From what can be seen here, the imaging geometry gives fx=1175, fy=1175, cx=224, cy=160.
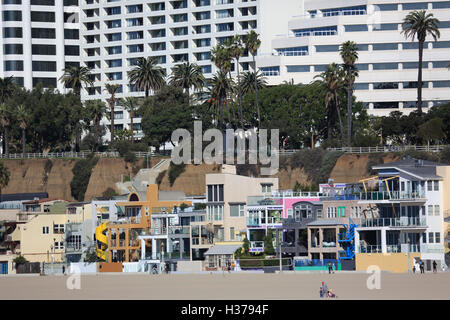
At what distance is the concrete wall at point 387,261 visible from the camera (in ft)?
292

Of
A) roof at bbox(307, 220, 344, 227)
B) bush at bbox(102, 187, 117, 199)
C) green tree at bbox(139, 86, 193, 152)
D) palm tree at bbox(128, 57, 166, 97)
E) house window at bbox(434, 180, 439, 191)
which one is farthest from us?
palm tree at bbox(128, 57, 166, 97)

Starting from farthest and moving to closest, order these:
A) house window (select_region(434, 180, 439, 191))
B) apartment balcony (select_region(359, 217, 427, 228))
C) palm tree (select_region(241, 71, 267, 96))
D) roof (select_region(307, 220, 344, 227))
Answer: palm tree (select_region(241, 71, 267, 96)) < roof (select_region(307, 220, 344, 227)) < house window (select_region(434, 180, 439, 191)) < apartment balcony (select_region(359, 217, 427, 228))

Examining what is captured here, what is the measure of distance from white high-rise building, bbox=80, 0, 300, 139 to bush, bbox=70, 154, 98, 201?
30.7 meters

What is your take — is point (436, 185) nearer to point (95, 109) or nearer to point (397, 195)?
point (397, 195)

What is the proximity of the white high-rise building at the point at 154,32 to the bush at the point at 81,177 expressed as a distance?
30721mm

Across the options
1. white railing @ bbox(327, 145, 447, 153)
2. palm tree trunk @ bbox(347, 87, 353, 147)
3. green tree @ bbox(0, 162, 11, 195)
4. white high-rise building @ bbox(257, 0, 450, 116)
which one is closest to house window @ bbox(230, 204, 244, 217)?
white railing @ bbox(327, 145, 447, 153)

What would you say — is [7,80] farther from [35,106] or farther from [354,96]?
[354,96]

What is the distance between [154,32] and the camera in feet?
615

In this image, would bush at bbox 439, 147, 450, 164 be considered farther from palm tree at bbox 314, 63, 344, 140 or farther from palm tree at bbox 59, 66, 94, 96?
palm tree at bbox 59, 66, 94, 96

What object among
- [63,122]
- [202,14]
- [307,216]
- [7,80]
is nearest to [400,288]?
[307,216]

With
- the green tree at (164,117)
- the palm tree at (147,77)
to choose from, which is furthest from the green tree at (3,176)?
the palm tree at (147,77)

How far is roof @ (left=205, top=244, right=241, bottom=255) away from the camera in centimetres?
9825

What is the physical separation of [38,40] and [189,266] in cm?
9748

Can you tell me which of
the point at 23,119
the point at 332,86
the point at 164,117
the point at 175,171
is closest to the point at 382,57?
the point at 332,86
